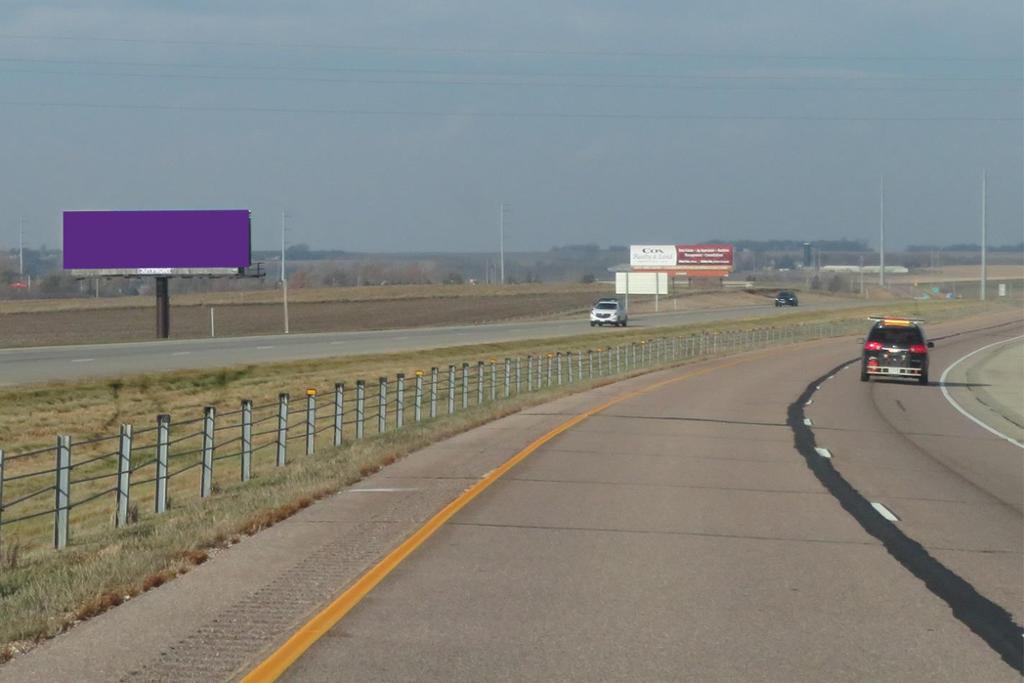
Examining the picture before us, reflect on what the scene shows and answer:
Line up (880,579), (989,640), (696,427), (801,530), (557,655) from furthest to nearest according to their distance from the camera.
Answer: (696,427) → (801,530) → (880,579) → (989,640) → (557,655)

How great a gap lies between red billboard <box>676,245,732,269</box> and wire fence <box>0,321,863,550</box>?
12853 centimetres

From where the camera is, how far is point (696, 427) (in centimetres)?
2611

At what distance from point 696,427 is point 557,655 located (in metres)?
18.5

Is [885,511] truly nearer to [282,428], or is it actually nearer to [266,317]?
[282,428]

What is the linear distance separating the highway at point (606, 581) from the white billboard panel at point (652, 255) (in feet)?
522

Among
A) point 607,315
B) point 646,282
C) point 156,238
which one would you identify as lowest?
point 607,315

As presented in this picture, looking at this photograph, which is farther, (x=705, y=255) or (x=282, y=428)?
(x=705, y=255)

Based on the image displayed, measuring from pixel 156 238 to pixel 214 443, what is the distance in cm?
5107

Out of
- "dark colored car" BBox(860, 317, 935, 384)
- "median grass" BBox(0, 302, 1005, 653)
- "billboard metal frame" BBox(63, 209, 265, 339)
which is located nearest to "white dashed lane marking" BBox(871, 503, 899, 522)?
"median grass" BBox(0, 302, 1005, 653)

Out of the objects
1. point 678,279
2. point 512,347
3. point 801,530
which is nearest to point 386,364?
point 512,347

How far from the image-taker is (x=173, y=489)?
21906 mm

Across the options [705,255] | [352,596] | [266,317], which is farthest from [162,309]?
[705,255]

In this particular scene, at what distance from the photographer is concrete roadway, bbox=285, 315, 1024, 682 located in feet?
25.6

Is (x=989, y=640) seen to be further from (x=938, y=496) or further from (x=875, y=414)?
(x=875, y=414)
